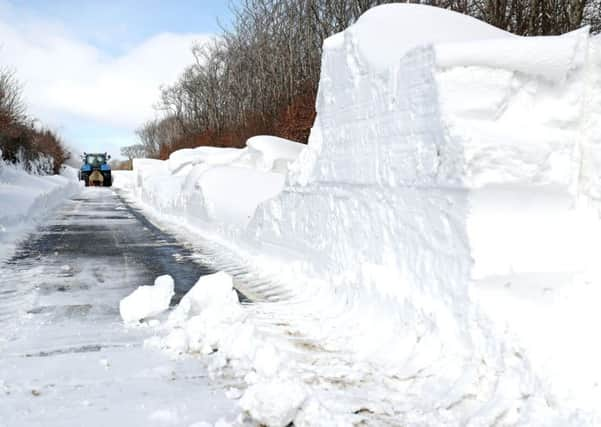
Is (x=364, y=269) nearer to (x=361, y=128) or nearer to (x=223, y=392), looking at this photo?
(x=361, y=128)

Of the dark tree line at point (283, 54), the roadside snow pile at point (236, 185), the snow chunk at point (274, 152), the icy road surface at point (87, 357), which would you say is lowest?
the icy road surface at point (87, 357)

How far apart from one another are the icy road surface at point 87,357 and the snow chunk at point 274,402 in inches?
8.1

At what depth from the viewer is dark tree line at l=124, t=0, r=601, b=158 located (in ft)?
47.7

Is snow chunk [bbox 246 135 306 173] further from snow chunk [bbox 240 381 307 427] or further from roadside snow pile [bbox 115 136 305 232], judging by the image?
snow chunk [bbox 240 381 307 427]

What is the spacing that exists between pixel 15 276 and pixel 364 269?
5171 mm

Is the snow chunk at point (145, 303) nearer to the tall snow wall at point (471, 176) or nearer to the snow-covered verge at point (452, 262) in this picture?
the snow-covered verge at point (452, 262)

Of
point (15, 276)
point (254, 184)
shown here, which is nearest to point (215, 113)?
point (254, 184)

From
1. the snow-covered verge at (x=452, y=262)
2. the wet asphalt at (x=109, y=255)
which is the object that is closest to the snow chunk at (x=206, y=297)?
the snow-covered verge at (x=452, y=262)

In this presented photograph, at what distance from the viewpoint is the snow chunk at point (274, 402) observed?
3.27m

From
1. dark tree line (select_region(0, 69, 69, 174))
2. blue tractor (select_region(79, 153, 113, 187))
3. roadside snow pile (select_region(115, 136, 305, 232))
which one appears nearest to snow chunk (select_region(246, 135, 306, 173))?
roadside snow pile (select_region(115, 136, 305, 232))

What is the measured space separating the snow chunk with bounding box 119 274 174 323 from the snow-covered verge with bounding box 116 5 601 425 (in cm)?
33

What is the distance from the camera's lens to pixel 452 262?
13.3 feet

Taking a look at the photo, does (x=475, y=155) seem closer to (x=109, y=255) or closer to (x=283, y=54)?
(x=109, y=255)

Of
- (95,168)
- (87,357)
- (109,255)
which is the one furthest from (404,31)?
(95,168)
